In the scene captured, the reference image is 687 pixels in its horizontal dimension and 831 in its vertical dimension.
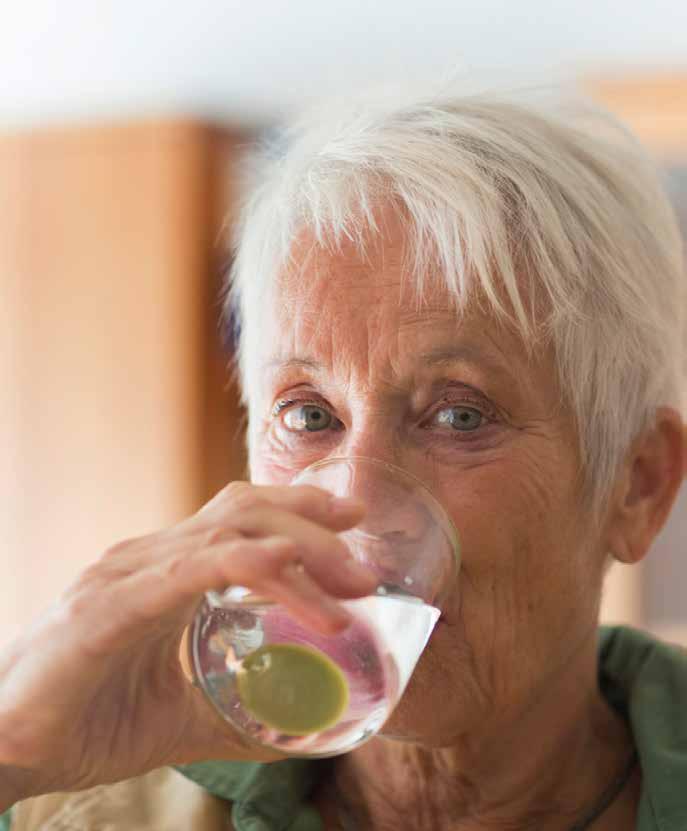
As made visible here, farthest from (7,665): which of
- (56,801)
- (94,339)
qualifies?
(94,339)

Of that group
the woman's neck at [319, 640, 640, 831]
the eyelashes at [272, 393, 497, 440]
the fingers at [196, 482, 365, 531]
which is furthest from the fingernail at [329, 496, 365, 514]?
the woman's neck at [319, 640, 640, 831]

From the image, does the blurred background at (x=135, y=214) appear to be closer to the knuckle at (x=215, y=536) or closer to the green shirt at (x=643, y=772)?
the green shirt at (x=643, y=772)

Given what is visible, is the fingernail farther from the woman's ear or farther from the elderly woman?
the woman's ear

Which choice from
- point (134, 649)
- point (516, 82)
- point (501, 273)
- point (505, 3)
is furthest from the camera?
point (505, 3)

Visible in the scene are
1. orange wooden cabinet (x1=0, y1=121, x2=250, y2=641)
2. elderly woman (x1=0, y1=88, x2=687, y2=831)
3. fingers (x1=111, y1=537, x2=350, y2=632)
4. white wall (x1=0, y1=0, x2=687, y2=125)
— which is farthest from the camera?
orange wooden cabinet (x1=0, y1=121, x2=250, y2=641)

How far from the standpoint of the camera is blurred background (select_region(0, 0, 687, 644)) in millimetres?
3934

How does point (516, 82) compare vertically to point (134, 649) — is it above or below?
above

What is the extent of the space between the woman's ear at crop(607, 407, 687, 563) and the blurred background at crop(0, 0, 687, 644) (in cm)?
261

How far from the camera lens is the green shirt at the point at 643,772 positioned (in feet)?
4.25

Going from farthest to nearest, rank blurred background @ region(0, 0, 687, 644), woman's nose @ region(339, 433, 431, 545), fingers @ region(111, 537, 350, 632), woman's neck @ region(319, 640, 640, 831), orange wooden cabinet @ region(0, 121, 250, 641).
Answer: orange wooden cabinet @ region(0, 121, 250, 641) → blurred background @ region(0, 0, 687, 644) → woman's neck @ region(319, 640, 640, 831) → woman's nose @ region(339, 433, 431, 545) → fingers @ region(111, 537, 350, 632)

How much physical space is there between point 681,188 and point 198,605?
10.1 ft

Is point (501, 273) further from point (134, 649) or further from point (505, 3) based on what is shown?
point (505, 3)

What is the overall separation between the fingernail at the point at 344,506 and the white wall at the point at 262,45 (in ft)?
8.82

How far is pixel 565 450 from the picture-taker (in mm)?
1302
